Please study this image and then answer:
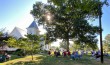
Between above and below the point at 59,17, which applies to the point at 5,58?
below

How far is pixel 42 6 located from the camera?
53.8 m

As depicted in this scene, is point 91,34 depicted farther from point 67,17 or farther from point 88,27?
point 67,17

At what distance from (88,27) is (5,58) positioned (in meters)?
25.3

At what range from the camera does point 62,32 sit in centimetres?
5212

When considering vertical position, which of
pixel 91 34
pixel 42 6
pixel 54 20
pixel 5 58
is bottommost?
pixel 5 58

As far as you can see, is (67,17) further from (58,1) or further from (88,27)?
(58,1)

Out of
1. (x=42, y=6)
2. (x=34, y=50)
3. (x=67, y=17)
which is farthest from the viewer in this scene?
(x=42, y=6)

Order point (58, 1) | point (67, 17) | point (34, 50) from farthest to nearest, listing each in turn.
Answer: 1. point (67, 17)
2. point (34, 50)
3. point (58, 1)

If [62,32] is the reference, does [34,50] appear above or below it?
below

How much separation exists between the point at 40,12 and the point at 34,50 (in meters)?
23.6

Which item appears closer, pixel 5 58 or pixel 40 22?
pixel 5 58

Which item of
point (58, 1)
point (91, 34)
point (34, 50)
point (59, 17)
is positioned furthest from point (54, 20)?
point (58, 1)

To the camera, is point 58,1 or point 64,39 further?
point 64,39

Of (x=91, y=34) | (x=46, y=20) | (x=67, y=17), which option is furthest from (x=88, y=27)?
(x=46, y=20)
